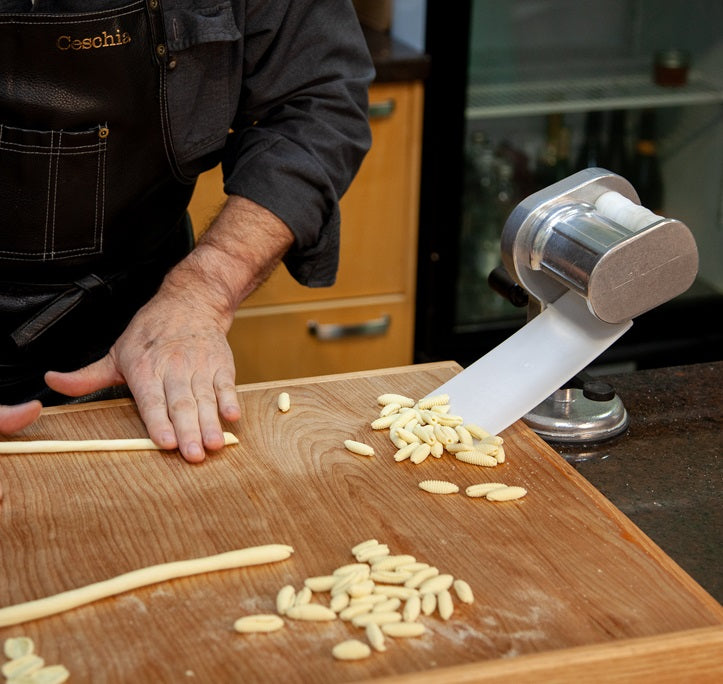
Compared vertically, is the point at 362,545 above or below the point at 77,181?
below

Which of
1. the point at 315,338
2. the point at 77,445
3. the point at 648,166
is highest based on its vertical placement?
the point at 77,445

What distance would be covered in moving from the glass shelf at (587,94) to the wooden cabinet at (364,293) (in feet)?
1.05

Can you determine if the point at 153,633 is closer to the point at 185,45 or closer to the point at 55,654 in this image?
the point at 55,654

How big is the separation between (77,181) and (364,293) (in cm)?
111

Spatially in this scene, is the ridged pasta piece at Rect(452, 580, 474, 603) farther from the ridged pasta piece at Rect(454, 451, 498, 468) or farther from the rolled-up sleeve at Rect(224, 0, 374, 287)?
the rolled-up sleeve at Rect(224, 0, 374, 287)

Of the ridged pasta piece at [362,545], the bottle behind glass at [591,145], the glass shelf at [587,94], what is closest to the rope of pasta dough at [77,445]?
the ridged pasta piece at [362,545]

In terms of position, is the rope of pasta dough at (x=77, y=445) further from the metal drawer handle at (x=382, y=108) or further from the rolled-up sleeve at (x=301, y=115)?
the metal drawer handle at (x=382, y=108)

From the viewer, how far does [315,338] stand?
2361 millimetres

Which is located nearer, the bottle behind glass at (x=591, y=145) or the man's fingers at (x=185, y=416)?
the man's fingers at (x=185, y=416)

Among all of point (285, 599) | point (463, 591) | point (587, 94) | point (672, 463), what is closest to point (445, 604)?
point (463, 591)

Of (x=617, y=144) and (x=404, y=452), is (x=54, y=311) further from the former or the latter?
(x=617, y=144)

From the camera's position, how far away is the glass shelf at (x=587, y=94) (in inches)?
99.7

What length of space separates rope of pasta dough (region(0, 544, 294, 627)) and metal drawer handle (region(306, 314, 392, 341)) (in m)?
1.41

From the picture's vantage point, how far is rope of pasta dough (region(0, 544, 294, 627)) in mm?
851
